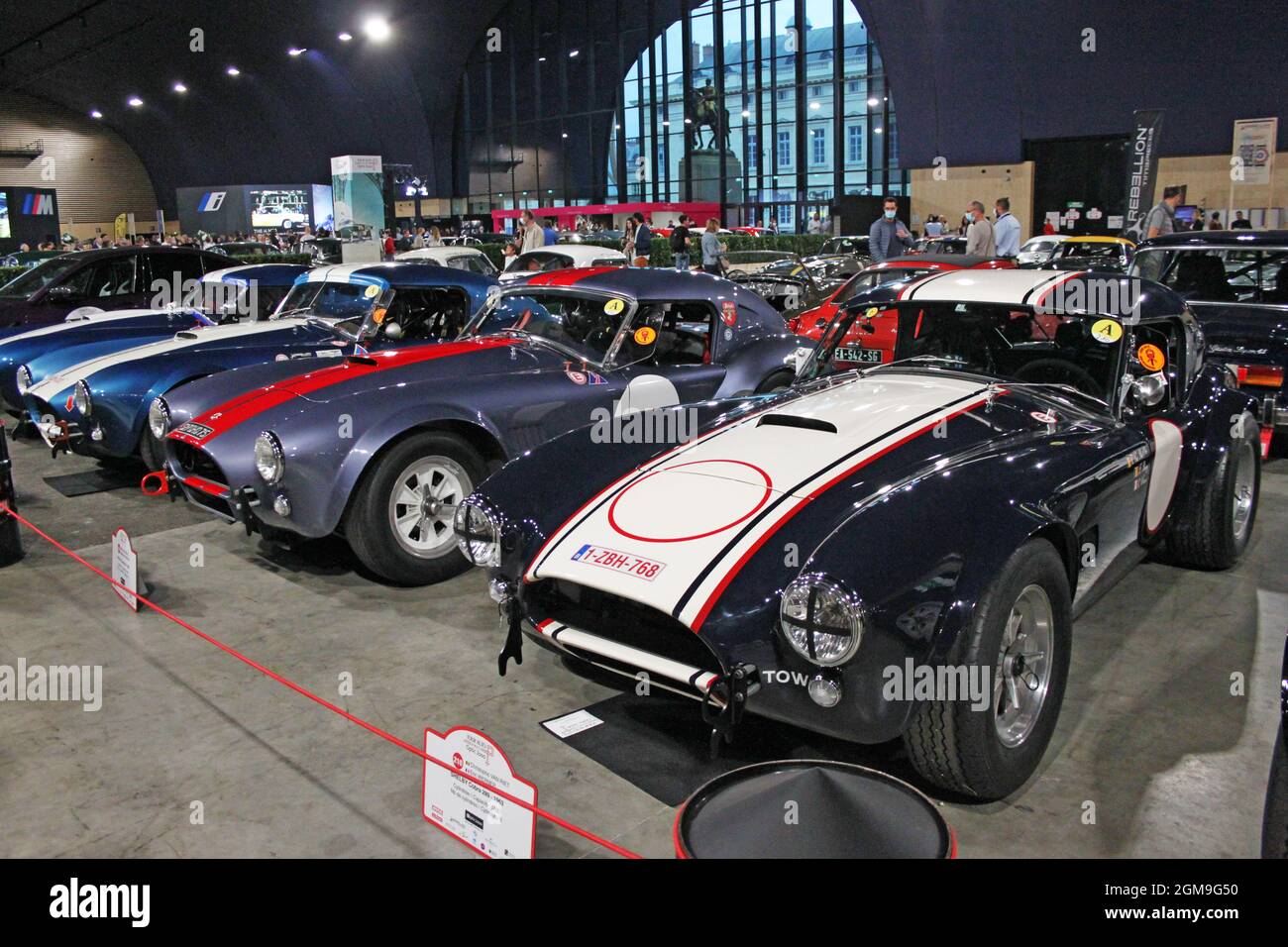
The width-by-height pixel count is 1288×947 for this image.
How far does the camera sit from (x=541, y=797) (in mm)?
3221

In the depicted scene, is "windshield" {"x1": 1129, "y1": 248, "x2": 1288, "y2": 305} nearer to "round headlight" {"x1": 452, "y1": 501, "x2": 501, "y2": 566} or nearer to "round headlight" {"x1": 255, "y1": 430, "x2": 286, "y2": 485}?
"round headlight" {"x1": 452, "y1": 501, "x2": 501, "y2": 566}

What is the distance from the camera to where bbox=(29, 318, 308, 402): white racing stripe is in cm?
734

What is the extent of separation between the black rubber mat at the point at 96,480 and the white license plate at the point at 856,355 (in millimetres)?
5300

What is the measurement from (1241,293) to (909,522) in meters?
6.13

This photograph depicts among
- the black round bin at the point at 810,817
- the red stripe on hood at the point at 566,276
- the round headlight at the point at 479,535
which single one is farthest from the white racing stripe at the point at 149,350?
the black round bin at the point at 810,817

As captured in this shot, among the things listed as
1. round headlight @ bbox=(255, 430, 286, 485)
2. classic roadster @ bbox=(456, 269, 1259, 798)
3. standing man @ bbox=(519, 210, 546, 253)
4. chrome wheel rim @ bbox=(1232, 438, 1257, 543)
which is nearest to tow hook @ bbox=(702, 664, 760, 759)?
classic roadster @ bbox=(456, 269, 1259, 798)

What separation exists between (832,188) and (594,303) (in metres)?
29.6

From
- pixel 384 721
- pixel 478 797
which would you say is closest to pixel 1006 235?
pixel 384 721

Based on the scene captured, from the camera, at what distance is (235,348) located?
7.35 m

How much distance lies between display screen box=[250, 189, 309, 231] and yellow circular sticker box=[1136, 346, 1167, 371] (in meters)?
40.5

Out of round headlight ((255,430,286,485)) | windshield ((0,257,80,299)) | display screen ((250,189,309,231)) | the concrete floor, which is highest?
display screen ((250,189,309,231))

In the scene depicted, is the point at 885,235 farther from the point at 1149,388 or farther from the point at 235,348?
the point at 1149,388
